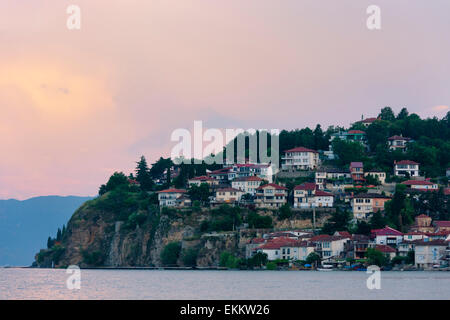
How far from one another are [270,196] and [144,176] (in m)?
22.7

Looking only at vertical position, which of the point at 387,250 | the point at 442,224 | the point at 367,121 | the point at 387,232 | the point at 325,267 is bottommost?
the point at 325,267

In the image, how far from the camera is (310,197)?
4104 inches

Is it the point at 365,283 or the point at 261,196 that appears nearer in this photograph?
the point at 365,283

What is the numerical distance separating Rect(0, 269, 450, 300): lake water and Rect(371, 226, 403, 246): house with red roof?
36.9 ft

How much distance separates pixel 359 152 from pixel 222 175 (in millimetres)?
18280

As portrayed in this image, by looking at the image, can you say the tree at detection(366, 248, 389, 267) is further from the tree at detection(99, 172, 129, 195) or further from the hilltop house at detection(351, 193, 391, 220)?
the tree at detection(99, 172, 129, 195)

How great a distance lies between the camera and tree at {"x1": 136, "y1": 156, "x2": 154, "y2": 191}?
121m

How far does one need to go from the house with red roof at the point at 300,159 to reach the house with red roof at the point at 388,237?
28.5m

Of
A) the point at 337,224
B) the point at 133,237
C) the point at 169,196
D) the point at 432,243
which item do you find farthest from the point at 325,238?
the point at 133,237

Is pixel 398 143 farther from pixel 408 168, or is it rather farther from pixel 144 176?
pixel 144 176

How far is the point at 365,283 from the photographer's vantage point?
66375mm

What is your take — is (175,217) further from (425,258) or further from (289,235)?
(425,258)

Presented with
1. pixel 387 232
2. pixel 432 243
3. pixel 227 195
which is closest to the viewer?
pixel 432 243
